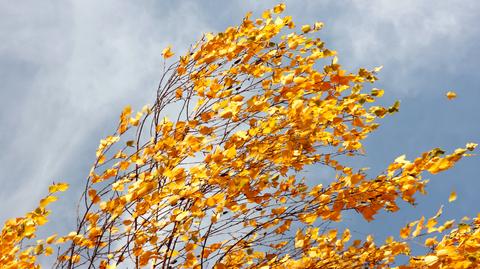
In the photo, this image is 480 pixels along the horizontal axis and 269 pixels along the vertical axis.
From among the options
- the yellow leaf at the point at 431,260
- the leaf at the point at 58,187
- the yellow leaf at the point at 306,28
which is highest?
the yellow leaf at the point at 306,28

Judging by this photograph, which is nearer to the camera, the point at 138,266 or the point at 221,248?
the point at 138,266

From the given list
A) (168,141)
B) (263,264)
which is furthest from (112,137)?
(263,264)

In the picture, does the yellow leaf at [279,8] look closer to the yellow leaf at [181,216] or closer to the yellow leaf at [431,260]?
the yellow leaf at [181,216]

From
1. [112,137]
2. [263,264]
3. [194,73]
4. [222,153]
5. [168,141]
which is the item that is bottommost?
[263,264]

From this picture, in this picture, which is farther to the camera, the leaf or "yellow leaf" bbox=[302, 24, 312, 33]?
"yellow leaf" bbox=[302, 24, 312, 33]

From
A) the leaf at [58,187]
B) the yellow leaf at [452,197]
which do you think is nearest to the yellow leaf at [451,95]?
the yellow leaf at [452,197]

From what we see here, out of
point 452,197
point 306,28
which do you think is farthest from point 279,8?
point 452,197

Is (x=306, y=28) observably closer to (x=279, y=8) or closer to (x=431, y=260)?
(x=279, y=8)

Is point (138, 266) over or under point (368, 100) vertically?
under

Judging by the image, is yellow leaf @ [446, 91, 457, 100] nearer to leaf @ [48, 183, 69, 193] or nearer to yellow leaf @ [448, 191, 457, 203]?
yellow leaf @ [448, 191, 457, 203]

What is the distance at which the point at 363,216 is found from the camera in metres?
3.43

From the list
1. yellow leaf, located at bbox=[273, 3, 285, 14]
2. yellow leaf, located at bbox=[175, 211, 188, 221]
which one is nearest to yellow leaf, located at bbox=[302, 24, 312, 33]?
yellow leaf, located at bbox=[273, 3, 285, 14]

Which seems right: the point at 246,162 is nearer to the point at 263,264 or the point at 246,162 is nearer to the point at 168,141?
the point at 168,141

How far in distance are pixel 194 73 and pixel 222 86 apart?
34 centimetres
